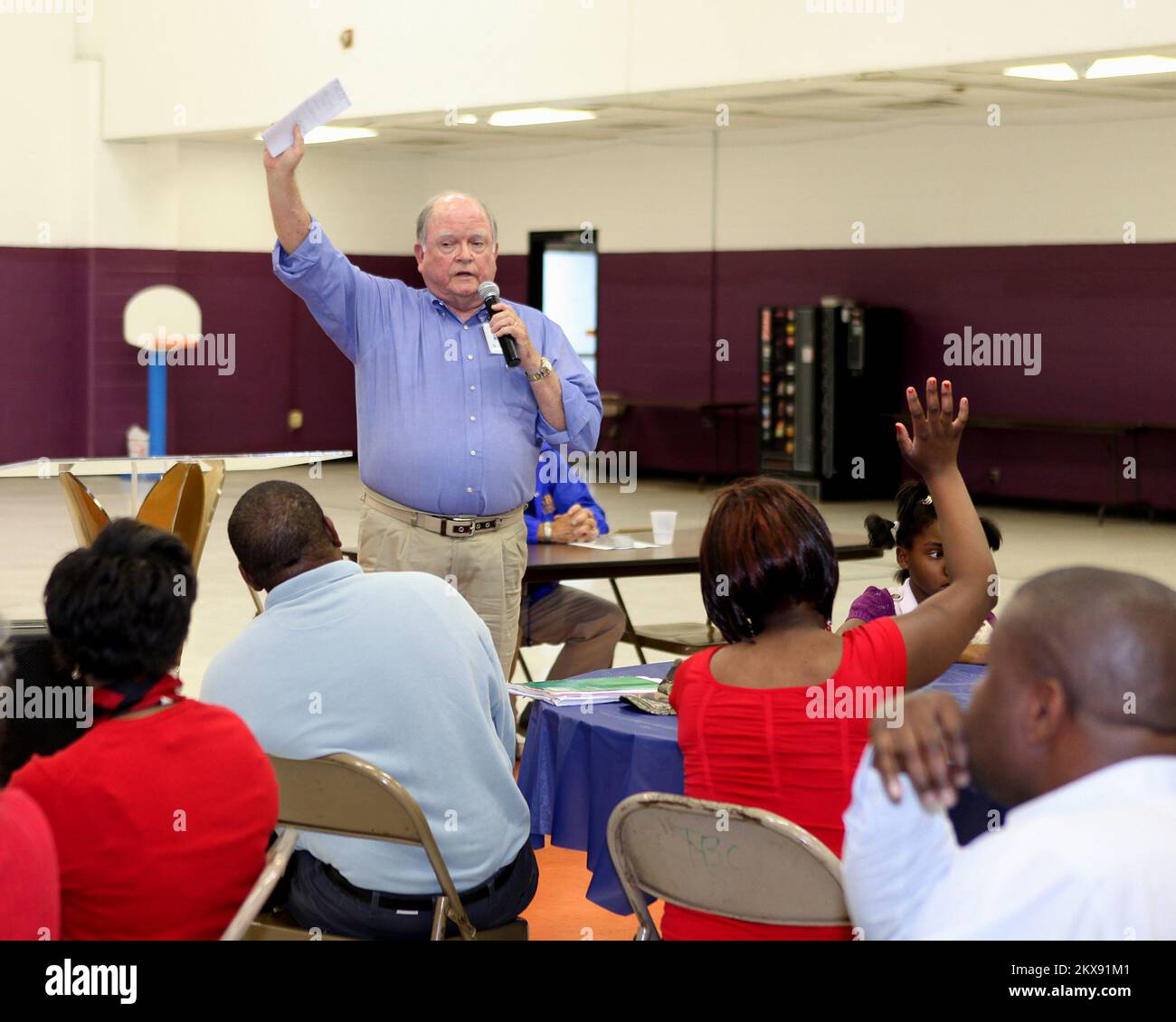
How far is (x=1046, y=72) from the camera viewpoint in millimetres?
A: 9383

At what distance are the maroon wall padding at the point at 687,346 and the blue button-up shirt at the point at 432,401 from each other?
339 inches

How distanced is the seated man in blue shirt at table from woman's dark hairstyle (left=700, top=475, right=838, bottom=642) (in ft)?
8.97

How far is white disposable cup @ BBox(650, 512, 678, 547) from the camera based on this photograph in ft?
18.4

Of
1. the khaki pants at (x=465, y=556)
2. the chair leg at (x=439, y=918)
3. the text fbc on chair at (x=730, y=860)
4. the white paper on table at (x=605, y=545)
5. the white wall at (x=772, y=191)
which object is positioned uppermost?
the white wall at (x=772, y=191)

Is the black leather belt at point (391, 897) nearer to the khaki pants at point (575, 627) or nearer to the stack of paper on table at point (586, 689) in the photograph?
the stack of paper on table at point (586, 689)

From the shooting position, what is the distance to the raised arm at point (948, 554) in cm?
239

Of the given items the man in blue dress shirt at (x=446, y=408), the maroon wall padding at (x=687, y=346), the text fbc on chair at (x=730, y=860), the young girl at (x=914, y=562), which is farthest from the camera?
the maroon wall padding at (x=687, y=346)

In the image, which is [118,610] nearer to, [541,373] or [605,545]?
[541,373]

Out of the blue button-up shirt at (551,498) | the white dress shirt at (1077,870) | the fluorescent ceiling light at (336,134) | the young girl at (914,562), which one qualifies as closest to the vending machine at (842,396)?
the fluorescent ceiling light at (336,134)

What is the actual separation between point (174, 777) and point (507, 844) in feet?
2.79

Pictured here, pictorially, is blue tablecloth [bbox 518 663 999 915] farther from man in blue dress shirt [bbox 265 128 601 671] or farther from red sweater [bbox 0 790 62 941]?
red sweater [bbox 0 790 62 941]

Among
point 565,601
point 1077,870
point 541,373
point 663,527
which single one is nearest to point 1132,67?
point 663,527

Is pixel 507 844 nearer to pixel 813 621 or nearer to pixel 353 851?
pixel 353 851
